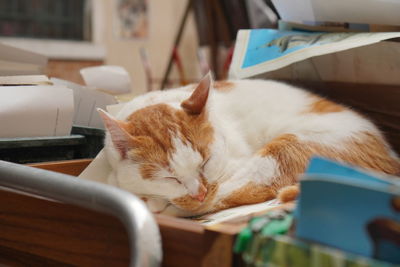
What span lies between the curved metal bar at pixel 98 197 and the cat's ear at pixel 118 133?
0.17 meters

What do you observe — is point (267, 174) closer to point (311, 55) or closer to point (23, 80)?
point (311, 55)

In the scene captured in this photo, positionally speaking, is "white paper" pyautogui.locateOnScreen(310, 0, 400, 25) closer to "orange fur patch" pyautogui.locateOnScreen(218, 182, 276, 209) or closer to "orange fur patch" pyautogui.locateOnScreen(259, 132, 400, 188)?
"orange fur patch" pyautogui.locateOnScreen(259, 132, 400, 188)

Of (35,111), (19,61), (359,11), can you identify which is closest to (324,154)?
(359,11)

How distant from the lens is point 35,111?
0.80 m

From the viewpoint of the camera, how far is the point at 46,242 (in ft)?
1.99

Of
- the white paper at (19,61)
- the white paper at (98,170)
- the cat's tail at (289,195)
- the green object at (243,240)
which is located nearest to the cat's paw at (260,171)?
the cat's tail at (289,195)

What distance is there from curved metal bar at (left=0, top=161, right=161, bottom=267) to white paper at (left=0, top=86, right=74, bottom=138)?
0.22 meters

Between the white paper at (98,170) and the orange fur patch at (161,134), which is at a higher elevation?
the orange fur patch at (161,134)

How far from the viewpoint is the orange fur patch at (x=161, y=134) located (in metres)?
0.72

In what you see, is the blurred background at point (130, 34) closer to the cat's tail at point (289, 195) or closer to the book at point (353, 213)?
the cat's tail at point (289, 195)

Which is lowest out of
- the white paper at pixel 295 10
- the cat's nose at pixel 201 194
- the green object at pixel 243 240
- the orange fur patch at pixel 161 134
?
the cat's nose at pixel 201 194

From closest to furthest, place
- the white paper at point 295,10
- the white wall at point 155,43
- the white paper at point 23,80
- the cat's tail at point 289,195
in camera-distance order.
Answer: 1. the cat's tail at point 289,195
2. the white paper at point 23,80
3. the white paper at point 295,10
4. the white wall at point 155,43

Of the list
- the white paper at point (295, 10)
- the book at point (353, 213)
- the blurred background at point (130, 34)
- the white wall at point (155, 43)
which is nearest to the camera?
the book at point (353, 213)

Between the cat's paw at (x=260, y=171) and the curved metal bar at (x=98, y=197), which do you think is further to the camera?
the cat's paw at (x=260, y=171)
